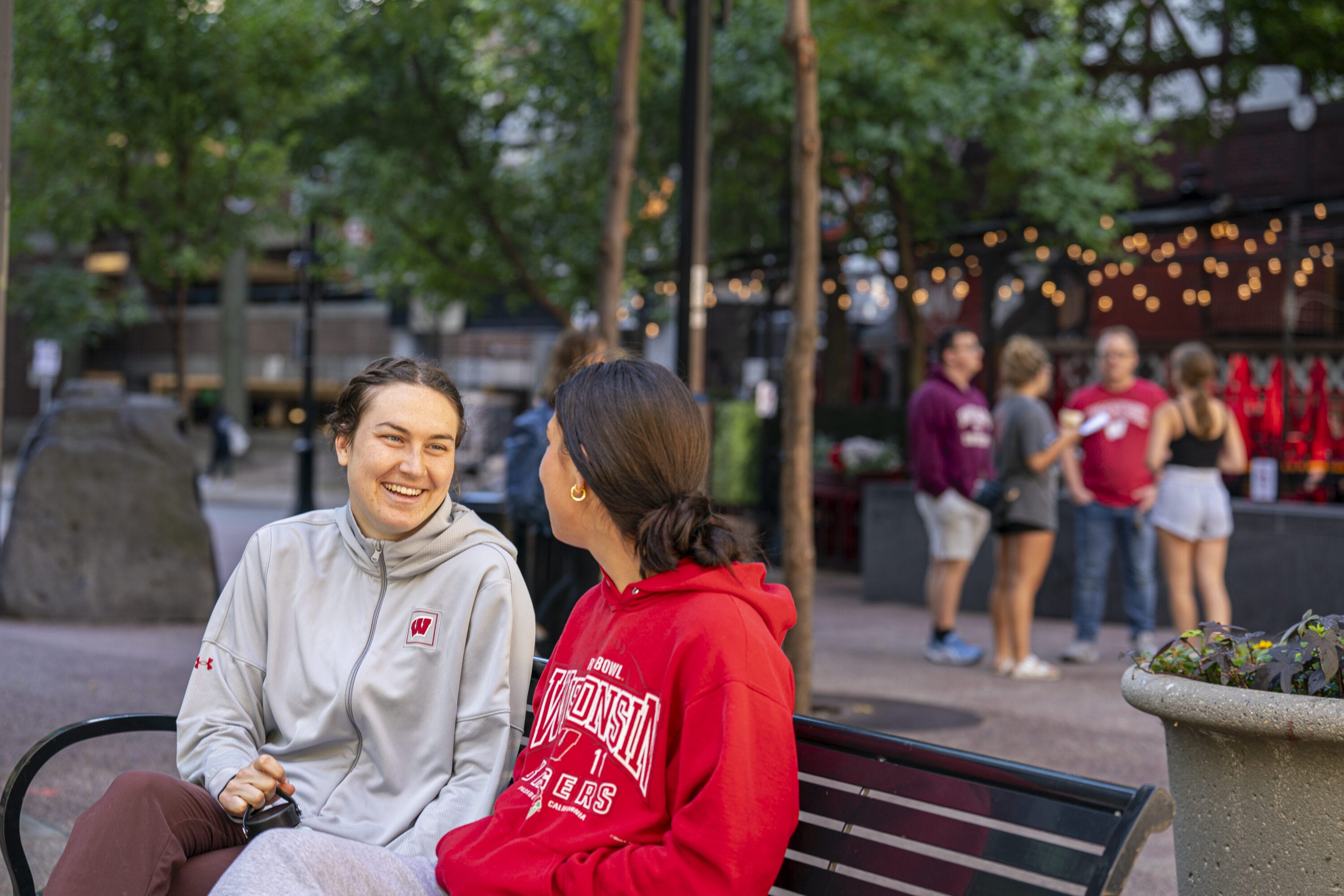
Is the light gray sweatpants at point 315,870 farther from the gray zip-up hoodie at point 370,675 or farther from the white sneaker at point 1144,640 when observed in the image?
the white sneaker at point 1144,640

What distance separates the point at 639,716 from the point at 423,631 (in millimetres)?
784

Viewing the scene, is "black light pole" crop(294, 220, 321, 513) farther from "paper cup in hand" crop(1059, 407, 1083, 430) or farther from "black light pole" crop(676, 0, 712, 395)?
"paper cup in hand" crop(1059, 407, 1083, 430)

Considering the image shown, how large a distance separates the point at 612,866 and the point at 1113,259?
1537 centimetres

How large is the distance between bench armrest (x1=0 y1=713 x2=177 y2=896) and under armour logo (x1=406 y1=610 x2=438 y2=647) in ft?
1.95

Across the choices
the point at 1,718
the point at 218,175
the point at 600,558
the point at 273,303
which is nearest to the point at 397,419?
the point at 600,558

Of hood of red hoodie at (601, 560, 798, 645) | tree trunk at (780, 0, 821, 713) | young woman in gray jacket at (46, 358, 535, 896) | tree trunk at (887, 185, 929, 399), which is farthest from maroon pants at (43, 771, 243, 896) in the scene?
tree trunk at (887, 185, 929, 399)

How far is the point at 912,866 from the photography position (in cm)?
209

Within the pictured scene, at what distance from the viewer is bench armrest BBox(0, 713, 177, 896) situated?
2686 millimetres

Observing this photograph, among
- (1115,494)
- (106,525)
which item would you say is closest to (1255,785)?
(1115,494)

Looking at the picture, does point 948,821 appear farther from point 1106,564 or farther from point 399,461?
point 1106,564

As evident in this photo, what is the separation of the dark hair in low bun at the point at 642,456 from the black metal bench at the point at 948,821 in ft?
1.35

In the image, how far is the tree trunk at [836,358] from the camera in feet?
58.1

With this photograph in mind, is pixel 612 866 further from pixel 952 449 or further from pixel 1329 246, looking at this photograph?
pixel 1329 246

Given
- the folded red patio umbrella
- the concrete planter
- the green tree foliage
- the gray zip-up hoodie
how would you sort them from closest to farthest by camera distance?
the concrete planter → the gray zip-up hoodie → the folded red patio umbrella → the green tree foliage
